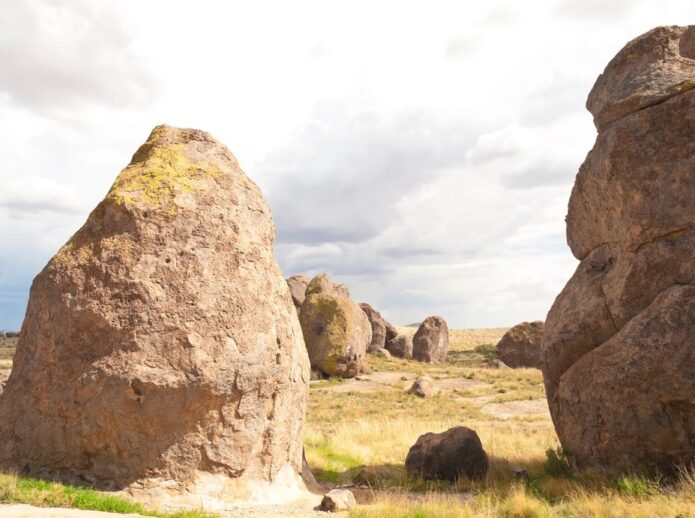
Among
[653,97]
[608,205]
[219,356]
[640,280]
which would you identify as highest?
[653,97]

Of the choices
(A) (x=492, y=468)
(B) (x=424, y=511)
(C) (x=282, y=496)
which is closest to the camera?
(B) (x=424, y=511)

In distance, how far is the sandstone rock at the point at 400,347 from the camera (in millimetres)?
46688

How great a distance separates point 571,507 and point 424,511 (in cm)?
205

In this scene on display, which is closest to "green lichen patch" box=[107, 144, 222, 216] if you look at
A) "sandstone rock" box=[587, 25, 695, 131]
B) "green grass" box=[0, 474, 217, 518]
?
"green grass" box=[0, 474, 217, 518]

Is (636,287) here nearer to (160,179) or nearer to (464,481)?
(464,481)

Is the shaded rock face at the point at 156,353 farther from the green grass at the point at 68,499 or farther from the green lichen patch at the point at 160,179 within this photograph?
the green grass at the point at 68,499

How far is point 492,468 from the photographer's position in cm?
1168

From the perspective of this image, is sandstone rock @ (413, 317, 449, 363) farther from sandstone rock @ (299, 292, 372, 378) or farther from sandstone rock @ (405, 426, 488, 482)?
sandstone rock @ (405, 426, 488, 482)

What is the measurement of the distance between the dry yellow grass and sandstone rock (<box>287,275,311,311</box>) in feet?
48.9

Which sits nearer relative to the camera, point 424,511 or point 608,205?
point 424,511

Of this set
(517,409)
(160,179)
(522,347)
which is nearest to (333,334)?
(517,409)

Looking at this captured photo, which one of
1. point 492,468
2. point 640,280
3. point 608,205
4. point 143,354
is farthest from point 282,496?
point 608,205

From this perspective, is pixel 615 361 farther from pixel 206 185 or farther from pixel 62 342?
pixel 62 342

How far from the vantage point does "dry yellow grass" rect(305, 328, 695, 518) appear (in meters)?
8.14
